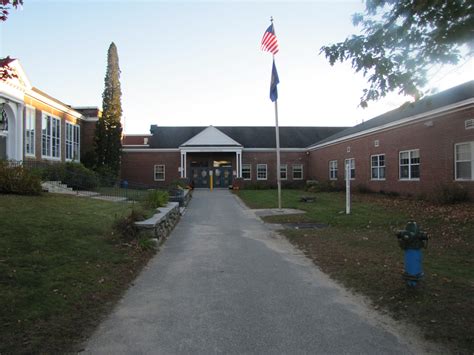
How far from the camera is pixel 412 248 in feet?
17.3

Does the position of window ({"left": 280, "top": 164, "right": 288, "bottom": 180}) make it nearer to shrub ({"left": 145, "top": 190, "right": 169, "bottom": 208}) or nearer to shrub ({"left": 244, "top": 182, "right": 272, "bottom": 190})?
shrub ({"left": 244, "top": 182, "right": 272, "bottom": 190})

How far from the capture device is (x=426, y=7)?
5.76m

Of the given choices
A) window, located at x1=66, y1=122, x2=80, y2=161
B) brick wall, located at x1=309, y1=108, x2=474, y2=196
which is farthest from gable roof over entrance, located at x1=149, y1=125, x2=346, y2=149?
brick wall, located at x1=309, y1=108, x2=474, y2=196

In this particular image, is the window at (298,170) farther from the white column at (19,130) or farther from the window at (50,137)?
the white column at (19,130)

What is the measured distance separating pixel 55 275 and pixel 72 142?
25828 mm

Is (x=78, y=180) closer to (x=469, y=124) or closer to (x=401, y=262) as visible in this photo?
(x=401, y=262)

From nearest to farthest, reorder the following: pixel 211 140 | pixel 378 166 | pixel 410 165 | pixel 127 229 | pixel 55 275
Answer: pixel 55 275 < pixel 127 229 < pixel 410 165 < pixel 378 166 < pixel 211 140

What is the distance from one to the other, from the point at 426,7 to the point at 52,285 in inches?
255

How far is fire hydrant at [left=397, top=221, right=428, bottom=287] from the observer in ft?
17.2

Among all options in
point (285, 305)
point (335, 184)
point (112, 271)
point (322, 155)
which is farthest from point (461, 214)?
point (322, 155)

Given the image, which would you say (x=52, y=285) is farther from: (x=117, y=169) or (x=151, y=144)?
(x=151, y=144)

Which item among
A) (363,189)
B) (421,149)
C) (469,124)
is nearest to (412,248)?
(469,124)

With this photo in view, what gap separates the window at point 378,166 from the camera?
80.7 ft

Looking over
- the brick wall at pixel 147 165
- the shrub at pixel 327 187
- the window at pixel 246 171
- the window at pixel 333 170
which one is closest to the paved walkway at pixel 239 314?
the shrub at pixel 327 187
